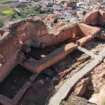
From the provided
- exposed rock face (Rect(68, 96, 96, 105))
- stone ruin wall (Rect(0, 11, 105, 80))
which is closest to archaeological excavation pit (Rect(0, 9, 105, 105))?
stone ruin wall (Rect(0, 11, 105, 80))

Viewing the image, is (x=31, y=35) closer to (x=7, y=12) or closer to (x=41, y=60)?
(x=41, y=60)

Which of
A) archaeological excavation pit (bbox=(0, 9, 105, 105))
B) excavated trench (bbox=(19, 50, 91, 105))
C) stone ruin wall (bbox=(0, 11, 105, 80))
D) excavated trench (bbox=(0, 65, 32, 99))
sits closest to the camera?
excavated trench (bbox=(19, 50, 91, 105))

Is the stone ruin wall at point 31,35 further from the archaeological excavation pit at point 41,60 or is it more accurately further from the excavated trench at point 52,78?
the excavated trench at point 52,78

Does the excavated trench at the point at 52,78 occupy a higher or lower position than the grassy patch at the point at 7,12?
higher

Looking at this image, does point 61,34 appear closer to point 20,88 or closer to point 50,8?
point 20,88

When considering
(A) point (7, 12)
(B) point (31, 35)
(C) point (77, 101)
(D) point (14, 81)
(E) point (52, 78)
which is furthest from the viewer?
(A) point (7, 12)

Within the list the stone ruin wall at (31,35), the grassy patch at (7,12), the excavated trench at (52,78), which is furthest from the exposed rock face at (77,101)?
the grassy patch at (7,12)

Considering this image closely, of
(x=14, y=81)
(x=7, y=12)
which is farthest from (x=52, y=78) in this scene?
(x=7, y=12)

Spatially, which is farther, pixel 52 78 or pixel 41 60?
pixel 41 60

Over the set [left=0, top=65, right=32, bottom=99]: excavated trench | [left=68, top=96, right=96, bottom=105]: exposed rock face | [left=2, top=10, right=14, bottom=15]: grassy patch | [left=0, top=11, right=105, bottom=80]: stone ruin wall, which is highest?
[left=0, top=11, right=105, bottom=80]: stone ruin wall

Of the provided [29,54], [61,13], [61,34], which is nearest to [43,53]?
[29,54]

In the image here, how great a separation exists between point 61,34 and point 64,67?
13.8ft

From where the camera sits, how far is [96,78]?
24297 mm

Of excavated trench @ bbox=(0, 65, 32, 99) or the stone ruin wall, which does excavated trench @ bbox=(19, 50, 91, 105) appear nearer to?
excavated trench @ bbox=(0, 65, 32, 99)
